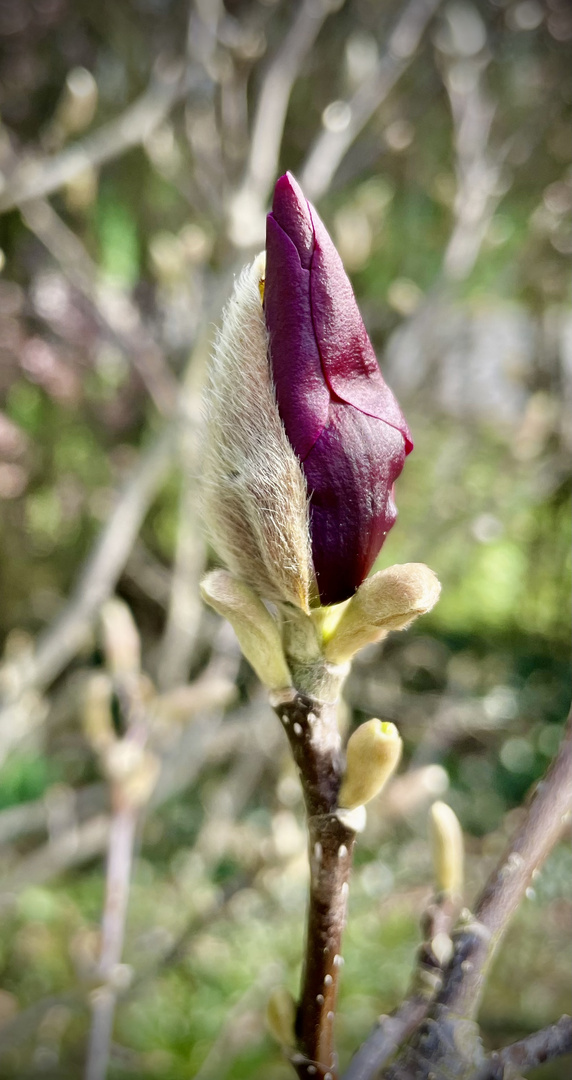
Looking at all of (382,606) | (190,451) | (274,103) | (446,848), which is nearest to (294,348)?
(382,606)

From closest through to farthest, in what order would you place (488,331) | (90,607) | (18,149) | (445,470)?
1. (90,607)
2. (18,149)
3. (445,470)
4. (488,331)

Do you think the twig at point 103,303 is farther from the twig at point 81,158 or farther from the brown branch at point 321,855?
the brown branch at point 321,855

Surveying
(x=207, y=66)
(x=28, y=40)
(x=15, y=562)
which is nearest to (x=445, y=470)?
(x=207, y=66)

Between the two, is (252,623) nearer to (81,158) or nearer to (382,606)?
(382,606)

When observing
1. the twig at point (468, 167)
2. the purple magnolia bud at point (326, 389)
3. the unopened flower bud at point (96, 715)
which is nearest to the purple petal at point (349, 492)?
the purple magnolia bud at point (326, 389)

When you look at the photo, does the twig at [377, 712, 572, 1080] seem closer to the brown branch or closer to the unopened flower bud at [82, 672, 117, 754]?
the brown branch

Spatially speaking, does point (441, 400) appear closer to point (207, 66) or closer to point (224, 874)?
point (207, 66)
